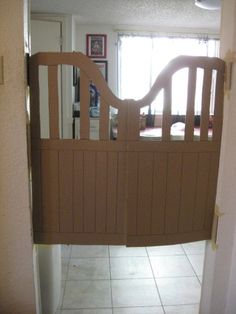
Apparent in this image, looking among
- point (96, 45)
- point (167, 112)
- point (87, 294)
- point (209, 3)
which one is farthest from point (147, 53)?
point (87, 294)

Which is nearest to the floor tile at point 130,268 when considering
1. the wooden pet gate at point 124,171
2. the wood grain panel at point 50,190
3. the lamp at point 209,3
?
the wooden pet gate at point 124,171

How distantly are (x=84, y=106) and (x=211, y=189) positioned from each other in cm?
69

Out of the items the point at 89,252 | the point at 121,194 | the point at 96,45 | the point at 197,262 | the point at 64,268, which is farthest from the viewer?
the point at 96,45

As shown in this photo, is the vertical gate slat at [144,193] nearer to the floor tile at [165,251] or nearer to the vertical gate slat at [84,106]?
the vertical gate slat at [84,106]

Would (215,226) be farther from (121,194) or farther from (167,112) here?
(167,112)

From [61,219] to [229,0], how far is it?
3.88 feet

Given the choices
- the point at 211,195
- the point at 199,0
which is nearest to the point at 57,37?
the point at 199,0

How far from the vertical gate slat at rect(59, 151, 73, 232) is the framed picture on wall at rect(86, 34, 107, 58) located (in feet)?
8.24

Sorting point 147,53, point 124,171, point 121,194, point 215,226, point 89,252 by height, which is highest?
point 147,53

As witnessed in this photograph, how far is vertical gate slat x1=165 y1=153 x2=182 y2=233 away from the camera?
1322 millimetres

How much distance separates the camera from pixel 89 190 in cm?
133

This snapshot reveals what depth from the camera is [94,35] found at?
3.44 meters

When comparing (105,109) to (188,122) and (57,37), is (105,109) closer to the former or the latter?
(188,122)

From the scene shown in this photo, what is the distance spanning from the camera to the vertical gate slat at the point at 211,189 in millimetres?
1345
